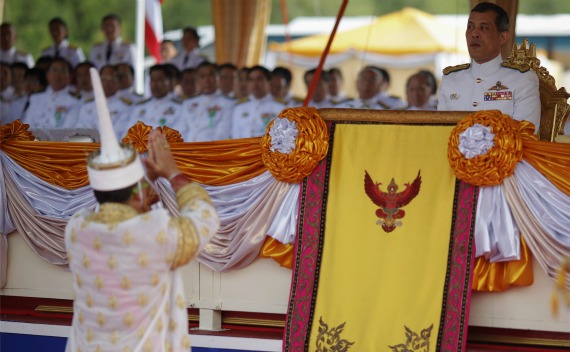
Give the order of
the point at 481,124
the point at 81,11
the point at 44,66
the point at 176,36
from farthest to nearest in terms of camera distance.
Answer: the point at 81,11
the point at 176,36
the point at 44,66
the point at 481,124

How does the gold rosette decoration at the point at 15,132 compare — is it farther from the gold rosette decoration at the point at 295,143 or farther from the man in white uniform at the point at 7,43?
the man in white uniform at the point at 7,43

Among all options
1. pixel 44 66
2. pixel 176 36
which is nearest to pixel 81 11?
pixel 176 36

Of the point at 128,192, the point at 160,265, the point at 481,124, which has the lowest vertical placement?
the point at 160,265

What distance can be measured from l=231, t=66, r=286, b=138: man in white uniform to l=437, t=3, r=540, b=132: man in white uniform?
152 inches

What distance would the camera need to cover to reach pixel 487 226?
4781 mm

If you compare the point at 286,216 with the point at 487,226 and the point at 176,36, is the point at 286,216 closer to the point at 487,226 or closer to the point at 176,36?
the point at 487,226

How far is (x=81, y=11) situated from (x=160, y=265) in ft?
80.2

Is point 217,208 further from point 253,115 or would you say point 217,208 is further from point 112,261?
point 253,115

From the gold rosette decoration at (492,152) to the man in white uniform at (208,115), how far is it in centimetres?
478

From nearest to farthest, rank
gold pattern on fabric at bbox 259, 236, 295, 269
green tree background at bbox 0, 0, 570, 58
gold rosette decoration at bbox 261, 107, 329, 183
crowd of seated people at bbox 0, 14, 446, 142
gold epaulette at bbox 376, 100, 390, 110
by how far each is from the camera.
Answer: gold rosette decoration at bbox 261, 107, 329, 183
gold pattern on fabric at bbox 259, 236, 295, 269
gold epaulette at bbox 376, 100, 390, 110
crowd of seated people at bbox 0, 14, 446, 142
green tree background at bbox 0, 0, 570, 58

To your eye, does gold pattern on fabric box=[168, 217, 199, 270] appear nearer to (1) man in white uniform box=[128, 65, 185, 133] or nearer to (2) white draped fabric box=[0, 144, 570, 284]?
(2) white draped fabric box=[0, 144, 570, 284]

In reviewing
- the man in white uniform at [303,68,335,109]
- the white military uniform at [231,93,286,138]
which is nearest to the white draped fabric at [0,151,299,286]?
the white military uniform at [231,93,286,138]

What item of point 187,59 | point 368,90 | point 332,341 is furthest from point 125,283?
point 187,59

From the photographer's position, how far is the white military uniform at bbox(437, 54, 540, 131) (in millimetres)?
5281
